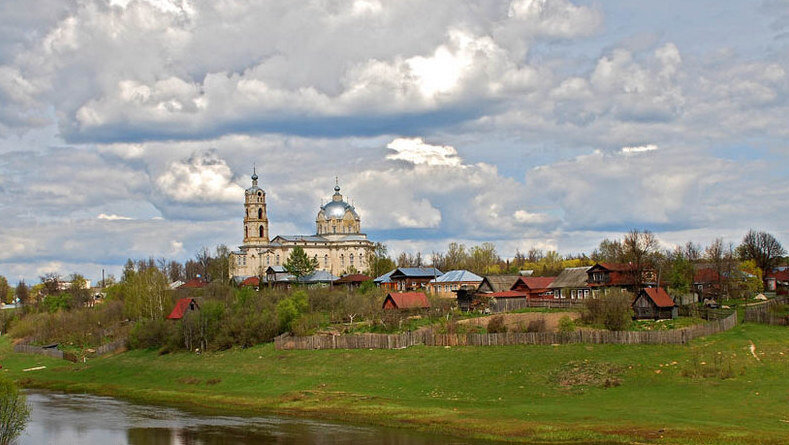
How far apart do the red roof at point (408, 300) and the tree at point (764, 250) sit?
6353cm

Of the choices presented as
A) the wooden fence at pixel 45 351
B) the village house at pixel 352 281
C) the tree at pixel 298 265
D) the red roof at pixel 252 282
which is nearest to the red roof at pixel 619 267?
the village house at pixel 352 281

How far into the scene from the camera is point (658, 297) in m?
82.2

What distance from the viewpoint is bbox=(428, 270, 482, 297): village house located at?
131 metres

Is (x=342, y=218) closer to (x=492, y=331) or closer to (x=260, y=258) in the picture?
(x=260, y=258)

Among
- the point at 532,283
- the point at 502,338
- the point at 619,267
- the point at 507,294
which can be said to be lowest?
the point at 502,338

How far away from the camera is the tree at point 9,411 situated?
44969 millimetres

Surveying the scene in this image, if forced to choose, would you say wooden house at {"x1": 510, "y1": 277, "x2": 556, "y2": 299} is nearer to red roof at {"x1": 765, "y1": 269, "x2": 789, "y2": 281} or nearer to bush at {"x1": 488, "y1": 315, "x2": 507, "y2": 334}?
bush at {"x1": 488, "y1": 315, "x2": 507, "y2": 334}

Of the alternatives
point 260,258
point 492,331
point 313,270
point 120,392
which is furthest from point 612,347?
point 260,258

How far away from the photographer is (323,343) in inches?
3194

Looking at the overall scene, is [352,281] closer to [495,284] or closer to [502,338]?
[495,284]

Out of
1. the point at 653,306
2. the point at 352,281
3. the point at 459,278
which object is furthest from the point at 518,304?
the point at 352,281

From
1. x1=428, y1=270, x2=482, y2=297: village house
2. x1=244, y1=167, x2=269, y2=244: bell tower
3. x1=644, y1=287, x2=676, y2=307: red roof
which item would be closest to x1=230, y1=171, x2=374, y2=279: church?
x1=244, y1=167, x2=269, y2=244: bell tower

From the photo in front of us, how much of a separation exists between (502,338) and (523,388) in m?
12.1

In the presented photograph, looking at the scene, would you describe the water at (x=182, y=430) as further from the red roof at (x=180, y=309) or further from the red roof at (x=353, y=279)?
the red roof at (x=353, y=279)
